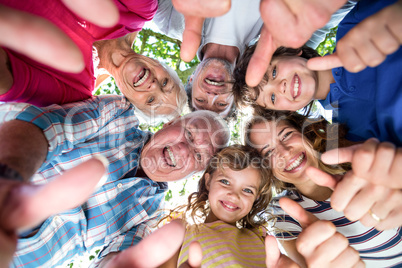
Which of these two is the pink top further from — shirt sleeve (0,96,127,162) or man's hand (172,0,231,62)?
man's hand (172,0,231,62)

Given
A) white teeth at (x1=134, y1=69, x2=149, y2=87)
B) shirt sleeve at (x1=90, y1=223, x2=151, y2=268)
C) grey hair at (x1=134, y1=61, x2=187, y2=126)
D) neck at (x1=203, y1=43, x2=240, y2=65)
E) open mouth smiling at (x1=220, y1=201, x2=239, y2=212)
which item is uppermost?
neck at (x1=203, y1=43, x2=240, y2=65)

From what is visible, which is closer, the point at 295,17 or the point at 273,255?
the point at 295,17

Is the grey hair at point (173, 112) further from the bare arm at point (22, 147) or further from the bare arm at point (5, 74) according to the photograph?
the bare arm at point (22, 147)

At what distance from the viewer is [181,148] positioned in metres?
2.99

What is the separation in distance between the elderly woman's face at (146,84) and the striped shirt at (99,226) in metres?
0.92

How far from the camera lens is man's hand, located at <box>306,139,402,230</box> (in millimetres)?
1255

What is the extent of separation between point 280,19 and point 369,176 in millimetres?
888

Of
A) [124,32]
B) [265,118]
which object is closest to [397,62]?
[265,118]

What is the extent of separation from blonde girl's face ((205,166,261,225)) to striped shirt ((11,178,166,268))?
772mm

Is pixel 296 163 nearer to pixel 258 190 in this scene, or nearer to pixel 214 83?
pixel 258 190

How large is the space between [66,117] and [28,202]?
130 centimetres

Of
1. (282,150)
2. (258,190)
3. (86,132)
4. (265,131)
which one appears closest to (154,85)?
(86,132)

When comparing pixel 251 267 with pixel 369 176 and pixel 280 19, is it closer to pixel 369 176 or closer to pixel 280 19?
pixel 369 176

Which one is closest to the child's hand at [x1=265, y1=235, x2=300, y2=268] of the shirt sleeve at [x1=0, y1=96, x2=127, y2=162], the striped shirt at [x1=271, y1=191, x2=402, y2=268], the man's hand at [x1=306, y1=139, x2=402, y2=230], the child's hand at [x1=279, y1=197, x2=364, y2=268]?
the child's hand at [x1=279, y1=197, x2=364, y2=268]
